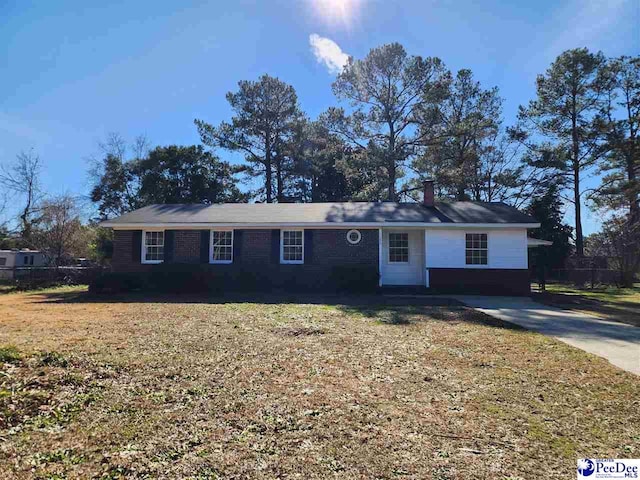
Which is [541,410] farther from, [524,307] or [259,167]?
[259,167]

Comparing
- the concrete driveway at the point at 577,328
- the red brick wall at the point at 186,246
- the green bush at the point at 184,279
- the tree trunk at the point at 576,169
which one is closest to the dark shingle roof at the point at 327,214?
the red brick wall at the point at 186,246

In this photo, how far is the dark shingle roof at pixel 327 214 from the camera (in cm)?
1548

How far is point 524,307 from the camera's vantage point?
11742 millimetres

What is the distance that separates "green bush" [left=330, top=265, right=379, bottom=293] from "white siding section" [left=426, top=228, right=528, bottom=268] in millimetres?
2355

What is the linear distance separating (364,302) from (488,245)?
630cm

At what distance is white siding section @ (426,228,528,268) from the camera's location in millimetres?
15133

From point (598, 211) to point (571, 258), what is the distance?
5.23m

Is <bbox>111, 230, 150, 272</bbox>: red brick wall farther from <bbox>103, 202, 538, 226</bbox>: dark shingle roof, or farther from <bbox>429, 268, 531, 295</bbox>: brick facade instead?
<bbox>429, 268, 531, 295</bbox>: brick facade

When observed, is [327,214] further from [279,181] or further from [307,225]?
[279,181]

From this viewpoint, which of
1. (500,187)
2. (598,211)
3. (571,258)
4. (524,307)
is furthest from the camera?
(500,187)

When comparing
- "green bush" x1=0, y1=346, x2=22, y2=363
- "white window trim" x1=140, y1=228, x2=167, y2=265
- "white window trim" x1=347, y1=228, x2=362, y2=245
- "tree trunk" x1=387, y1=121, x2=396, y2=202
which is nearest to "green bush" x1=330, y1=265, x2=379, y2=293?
"white window trim" x1=347, y1=228, x2=362, y2=245

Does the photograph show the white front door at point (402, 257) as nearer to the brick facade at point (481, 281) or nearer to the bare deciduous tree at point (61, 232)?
the brick facade at point (481, 281)

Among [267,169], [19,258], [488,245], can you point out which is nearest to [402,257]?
[488,245]

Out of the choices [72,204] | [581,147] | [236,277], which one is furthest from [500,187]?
[72,204]
